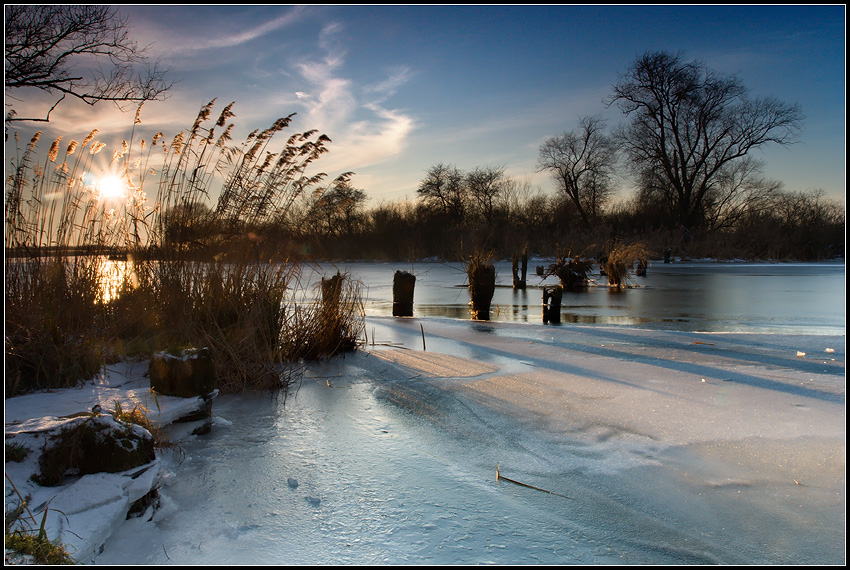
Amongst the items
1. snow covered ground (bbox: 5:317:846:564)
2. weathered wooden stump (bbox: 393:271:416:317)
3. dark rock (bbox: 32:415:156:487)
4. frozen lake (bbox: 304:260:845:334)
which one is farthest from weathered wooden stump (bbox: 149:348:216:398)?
weathered wooden stump (bbox: 393:271:416:317)

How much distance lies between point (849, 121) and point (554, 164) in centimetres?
3599

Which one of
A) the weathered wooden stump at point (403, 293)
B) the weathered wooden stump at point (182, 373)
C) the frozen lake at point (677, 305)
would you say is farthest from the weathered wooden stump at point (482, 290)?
the weathered wooden stump at point (182, 373)

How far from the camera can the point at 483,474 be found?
1.96 m

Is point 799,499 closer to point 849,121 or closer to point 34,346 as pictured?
point 849,121

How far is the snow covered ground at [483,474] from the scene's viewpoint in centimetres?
147

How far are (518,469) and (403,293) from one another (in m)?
5.69

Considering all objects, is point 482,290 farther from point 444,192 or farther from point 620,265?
point 444,192

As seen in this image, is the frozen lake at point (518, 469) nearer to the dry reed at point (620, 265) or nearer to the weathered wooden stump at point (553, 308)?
the weathered wooden stump at point (553, 308)

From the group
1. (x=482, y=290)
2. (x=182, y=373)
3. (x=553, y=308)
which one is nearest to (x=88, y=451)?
(x=182, y=373)

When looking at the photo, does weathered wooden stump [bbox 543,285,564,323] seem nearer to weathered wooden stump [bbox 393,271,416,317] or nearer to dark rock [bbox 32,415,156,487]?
weathered wooden stump [bbox 393,271,416,317]

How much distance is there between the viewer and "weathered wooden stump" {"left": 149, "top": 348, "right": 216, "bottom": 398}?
2379mm

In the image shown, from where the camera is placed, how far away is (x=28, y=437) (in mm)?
1625

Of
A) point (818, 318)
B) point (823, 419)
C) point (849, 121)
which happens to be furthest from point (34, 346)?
point (818, 318)

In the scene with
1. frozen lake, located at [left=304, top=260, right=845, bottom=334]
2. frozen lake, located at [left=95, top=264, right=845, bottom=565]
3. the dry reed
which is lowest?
frozen lake, located at [left=95, top=264, right=845, bottom=565]
